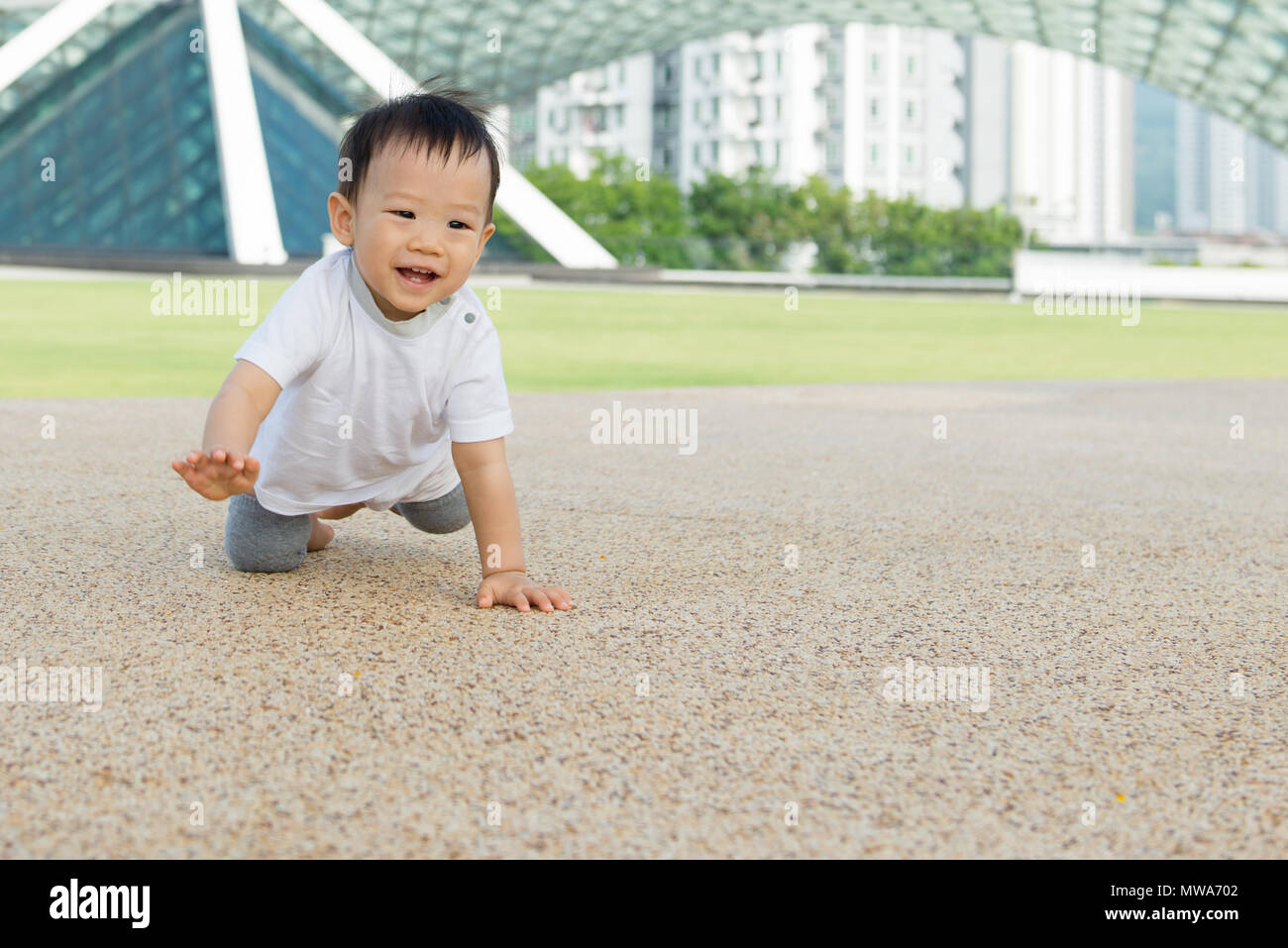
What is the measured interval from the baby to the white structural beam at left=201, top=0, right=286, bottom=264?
29.4 metres

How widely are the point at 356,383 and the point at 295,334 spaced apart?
0.21 metres

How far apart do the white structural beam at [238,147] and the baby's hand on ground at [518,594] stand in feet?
97.6

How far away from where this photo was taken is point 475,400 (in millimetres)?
3463

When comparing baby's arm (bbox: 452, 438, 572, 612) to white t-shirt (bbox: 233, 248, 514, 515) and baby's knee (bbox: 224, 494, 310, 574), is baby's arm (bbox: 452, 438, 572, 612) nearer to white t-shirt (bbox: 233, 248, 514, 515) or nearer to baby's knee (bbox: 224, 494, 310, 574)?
white t-shirt (bbox: 233, 248, 514, 515)

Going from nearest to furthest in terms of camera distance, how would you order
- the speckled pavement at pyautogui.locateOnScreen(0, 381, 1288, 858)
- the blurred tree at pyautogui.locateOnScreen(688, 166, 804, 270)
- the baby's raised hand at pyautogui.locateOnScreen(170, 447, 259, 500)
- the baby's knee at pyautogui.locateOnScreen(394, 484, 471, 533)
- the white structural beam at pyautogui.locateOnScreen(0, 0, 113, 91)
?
Answer: the speckled pavement at pyautogui.locateOnScreen(0, 381, 1288, 858) → the baby's raised hand at pyautogui.locateOnScreen(170, 447, 259, 500) → the baby's knee at pyautogui.locateOnScreen(394, 484, 471, 533) → the white structural beam at pyautogui.locateOnScreen(0, 0, 113, 91) → the blurred tree at pyautogui.locateOnScreen(688, 166, 804, 270)

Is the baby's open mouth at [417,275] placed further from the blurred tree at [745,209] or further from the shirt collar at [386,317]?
the blurred tree at [745,209]

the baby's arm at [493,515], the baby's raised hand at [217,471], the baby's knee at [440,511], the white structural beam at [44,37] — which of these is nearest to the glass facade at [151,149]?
the white structural beam at [44,37]

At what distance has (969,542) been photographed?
4.55 meters

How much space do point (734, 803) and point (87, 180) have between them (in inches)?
1517

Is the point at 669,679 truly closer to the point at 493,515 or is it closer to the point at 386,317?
the point at 493,515

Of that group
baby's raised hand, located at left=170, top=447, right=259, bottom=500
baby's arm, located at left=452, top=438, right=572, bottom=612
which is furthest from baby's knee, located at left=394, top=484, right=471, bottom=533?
baby's raised hand, located at left=170, top=447, right=259, bottom=500

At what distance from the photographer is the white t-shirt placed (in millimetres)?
3340

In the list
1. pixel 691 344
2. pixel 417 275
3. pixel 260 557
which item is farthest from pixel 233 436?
pixel 691 344

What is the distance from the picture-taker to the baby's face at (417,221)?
3.16 m
